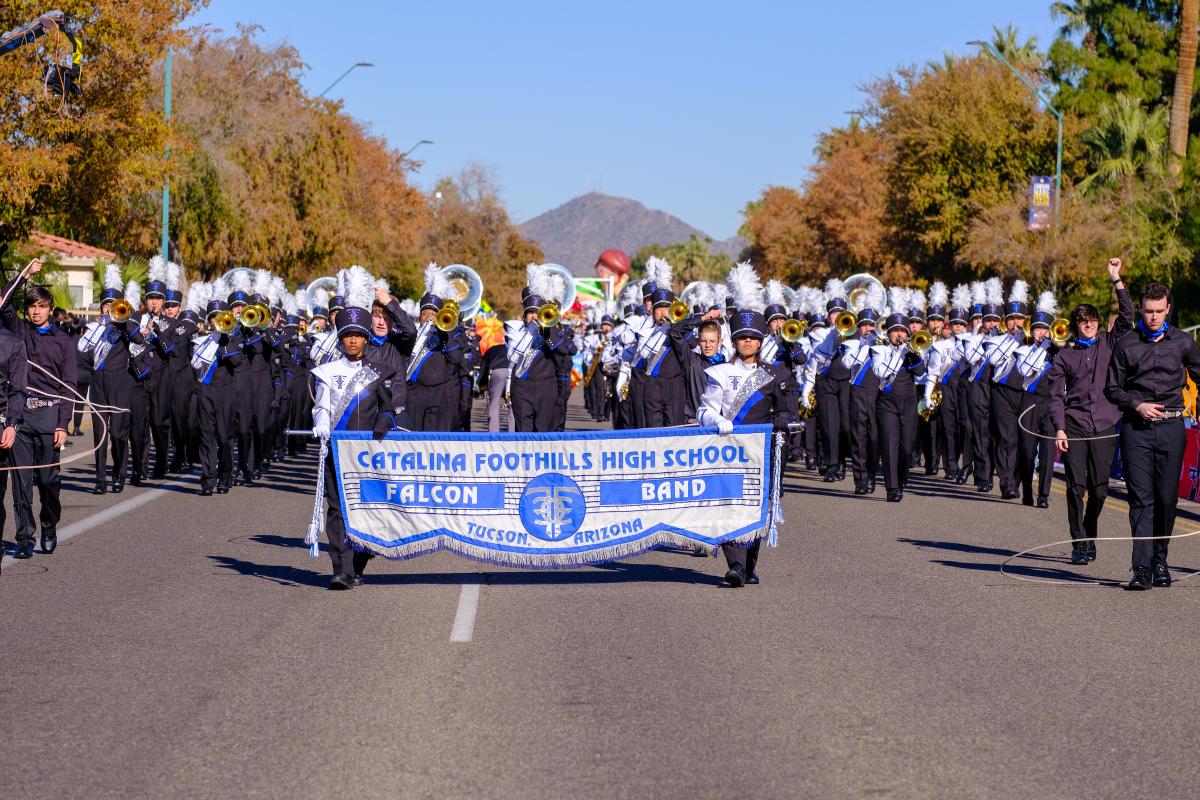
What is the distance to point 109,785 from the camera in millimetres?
6414

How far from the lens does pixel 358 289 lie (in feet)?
41.3

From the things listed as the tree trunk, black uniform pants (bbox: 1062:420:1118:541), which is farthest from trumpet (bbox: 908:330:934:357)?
the tree trunk

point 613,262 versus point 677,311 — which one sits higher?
point 613,262

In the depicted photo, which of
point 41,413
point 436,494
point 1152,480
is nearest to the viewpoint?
point 436,494

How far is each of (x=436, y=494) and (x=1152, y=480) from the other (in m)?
4.80

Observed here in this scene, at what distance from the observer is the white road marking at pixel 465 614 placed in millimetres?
9539

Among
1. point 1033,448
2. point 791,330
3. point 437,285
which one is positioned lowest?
point 1033,448

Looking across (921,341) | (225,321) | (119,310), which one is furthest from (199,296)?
(921,341)

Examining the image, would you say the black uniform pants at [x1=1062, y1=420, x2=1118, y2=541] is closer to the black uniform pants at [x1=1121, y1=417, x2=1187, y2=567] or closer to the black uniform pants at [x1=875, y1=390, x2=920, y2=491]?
the black uniform pants at [x1=1121, y1=417, x2=1187, y2=567]

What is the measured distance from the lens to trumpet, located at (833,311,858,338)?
70.5 feet

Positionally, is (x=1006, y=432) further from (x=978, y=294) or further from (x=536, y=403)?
(x=978, y=294)

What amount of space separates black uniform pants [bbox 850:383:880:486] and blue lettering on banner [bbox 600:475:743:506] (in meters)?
7.96

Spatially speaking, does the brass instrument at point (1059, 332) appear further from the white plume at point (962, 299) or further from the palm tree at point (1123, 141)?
the palm tree at point (1123, 141)

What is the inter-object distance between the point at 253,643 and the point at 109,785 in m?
2.89
